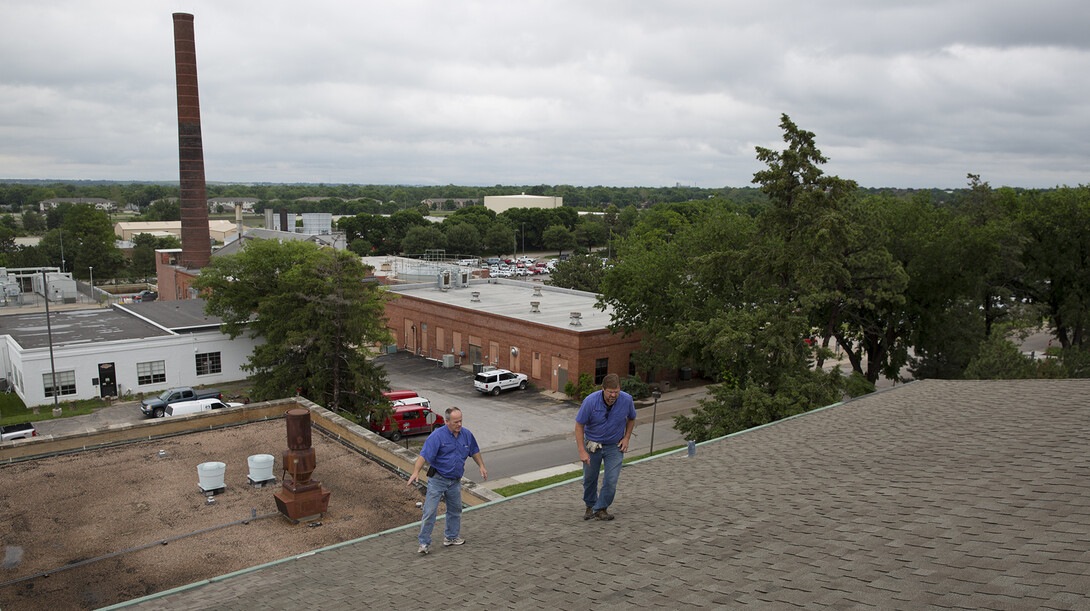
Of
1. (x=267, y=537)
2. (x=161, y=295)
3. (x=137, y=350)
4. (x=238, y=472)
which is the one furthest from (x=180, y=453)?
(x=161, y=295)

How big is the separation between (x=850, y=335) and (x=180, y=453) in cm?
2758

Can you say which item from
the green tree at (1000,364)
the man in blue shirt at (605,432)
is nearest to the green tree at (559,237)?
the green tree at (1000,364)

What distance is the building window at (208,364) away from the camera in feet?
126

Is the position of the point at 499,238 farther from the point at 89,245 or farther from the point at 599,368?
the point at 599,368

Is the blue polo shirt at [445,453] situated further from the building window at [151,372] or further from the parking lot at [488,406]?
the building window at [151,372]

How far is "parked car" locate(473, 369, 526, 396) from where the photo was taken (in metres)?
35.4

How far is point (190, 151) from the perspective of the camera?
5856 cm

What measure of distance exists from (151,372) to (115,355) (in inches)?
74.8

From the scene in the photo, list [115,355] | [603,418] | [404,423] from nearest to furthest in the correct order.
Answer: [603,418] → [404,423] → [115,355]

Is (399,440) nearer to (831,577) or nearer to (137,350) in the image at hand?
(137,350)

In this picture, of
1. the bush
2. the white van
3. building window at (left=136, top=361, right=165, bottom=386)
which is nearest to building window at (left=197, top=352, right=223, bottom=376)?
building window at (left=136, top=361, right=165, bottom=386)

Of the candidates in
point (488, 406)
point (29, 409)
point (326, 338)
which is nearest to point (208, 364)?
point (29, 409)

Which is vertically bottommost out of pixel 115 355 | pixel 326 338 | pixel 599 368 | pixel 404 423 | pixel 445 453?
pixel 404 423

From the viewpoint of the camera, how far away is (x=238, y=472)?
12.9 m
